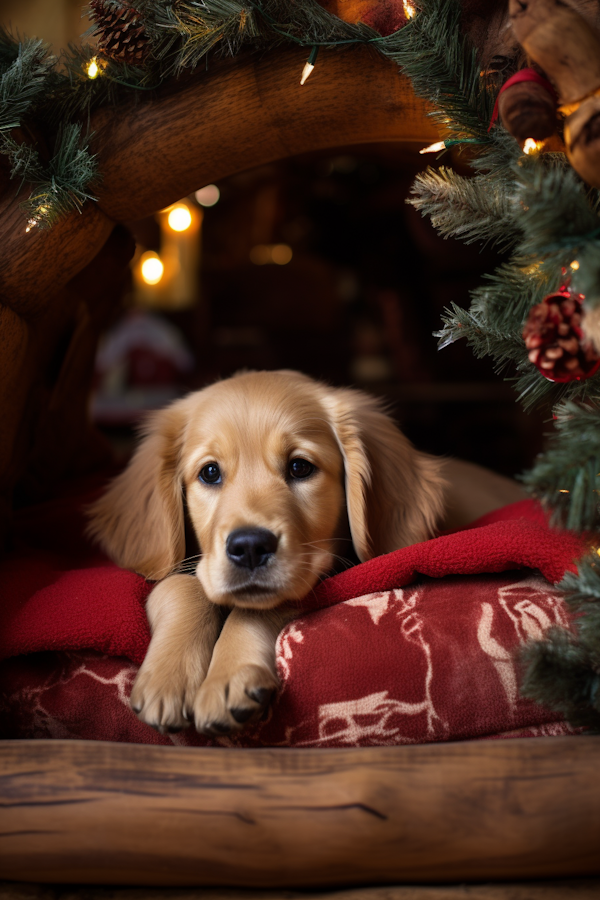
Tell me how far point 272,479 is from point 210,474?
0.20 meters

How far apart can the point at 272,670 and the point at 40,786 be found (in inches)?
19.1

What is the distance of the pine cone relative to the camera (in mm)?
1498

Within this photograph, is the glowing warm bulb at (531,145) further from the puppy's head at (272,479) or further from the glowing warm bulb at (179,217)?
the glowing warm bulb at (179,217)

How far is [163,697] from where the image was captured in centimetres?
133

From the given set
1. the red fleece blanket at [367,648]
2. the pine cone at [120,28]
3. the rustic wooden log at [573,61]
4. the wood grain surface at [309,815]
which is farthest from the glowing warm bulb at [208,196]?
the wood grain surface at [309,815]

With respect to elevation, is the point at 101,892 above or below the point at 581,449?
below

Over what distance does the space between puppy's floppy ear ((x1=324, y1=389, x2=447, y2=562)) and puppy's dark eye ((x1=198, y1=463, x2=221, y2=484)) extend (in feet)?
1.23

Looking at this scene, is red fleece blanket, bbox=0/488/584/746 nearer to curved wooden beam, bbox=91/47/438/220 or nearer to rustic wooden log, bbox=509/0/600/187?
rustic wooden log, bbox=509/0/600/187

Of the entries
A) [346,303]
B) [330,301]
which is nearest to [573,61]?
[330,301]

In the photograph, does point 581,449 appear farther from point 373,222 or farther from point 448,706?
point 373,222

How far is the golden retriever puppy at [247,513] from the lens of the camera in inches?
56.2

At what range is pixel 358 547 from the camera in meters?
1.86

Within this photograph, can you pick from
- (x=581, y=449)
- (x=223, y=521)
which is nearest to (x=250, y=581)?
(x=223, y=521)

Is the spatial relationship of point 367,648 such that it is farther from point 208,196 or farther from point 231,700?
point 208,196
